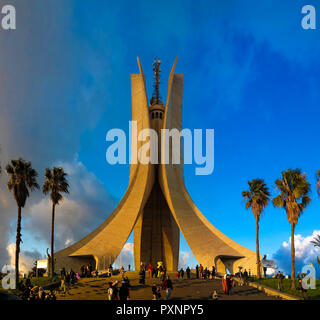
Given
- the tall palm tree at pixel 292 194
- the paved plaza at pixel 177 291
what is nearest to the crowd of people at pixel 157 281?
the paved plaza at pixel 177 291

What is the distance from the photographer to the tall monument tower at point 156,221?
24234mm

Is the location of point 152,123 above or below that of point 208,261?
above

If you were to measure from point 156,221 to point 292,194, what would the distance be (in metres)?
17.1

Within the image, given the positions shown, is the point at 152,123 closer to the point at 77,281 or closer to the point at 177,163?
the point at 177,163

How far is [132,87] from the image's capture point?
33.7 meters

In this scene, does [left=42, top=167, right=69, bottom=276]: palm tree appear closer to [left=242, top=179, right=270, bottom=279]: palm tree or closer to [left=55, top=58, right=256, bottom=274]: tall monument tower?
[left=55, top=58, right=256, bottom=274]: tall monument tower

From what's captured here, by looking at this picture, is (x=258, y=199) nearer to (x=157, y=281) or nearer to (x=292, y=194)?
(x=292, y=194)

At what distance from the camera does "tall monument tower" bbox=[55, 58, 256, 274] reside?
954 inches

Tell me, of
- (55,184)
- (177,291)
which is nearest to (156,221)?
(55,184)

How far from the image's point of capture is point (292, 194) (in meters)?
17.9
